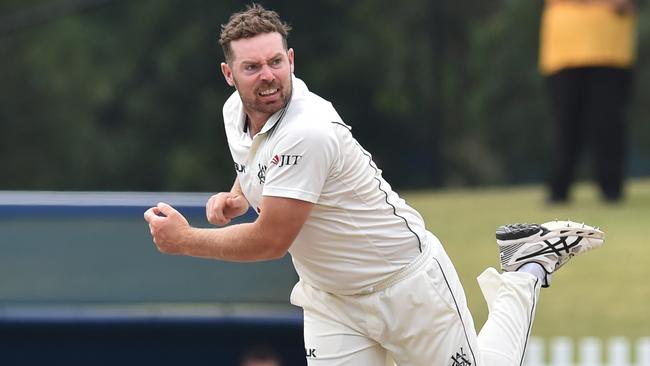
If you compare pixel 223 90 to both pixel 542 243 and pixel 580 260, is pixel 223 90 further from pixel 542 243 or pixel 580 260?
pixel 542 243

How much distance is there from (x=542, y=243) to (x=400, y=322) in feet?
2.96

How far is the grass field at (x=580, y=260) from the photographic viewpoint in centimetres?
876

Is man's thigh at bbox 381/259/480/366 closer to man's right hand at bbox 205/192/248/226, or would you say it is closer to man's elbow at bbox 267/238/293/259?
man's elbow at bbox 267/238/293/259

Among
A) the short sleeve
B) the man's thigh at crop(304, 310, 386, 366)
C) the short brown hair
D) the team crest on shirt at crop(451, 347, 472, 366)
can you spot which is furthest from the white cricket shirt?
the team crest on shirt at crop(451, 347, 472, 366)

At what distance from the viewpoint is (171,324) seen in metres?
5.77

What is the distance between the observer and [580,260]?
9953mm

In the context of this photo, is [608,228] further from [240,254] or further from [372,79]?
[372,79]

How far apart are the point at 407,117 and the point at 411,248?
19.8 metres

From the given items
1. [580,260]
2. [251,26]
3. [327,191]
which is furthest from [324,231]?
[580,260]

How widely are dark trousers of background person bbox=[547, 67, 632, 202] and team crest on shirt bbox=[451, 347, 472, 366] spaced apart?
7044mm

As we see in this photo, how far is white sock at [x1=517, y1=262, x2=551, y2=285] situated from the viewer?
5.03 meters

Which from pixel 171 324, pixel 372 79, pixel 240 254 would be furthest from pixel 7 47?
pixel 240 254

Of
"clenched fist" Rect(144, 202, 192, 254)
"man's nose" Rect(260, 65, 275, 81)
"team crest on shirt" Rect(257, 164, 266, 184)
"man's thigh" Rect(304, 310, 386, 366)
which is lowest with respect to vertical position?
"man's thigh" Rect(304, 310, 386, 366)

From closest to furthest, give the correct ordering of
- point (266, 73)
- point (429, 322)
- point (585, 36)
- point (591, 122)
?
1. point (266, 73)
2. point (429, 322)
3. point (585, 36)
4. point (591, 122)
